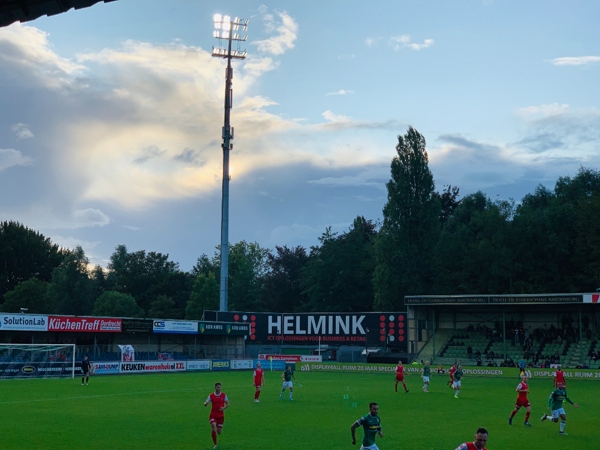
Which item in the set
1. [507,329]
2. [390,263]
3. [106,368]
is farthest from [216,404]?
[390,263]

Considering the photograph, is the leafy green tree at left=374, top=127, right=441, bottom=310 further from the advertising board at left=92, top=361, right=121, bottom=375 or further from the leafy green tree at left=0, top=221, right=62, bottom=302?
the leafy green tree at left=0, top=221, right=62, bottom=302

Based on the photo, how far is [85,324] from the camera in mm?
54656

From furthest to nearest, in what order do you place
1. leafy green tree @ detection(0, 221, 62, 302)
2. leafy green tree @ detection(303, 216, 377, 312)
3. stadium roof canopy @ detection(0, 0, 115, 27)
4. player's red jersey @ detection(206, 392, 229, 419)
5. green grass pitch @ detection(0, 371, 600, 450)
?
leafy green tree @ detection(0, 221, 62, 302)
leafy green tree @ detection(303, 216, 377, 312)
green grass pitch @ detection(0, 371, 600, 450)
player's red jersey @ detection(206, 392, 229, 419)
stadium roof canopy @ detection(0, 0, 115, 27)

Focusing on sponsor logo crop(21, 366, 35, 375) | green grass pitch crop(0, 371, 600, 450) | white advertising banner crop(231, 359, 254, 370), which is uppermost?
green grass pitch crop(0, 371, 600, 450)

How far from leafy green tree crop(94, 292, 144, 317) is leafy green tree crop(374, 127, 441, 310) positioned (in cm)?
4686

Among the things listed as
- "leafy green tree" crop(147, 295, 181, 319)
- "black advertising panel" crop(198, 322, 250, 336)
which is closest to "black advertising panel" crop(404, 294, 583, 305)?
"black advertising panel" crop(198, 322, 250, 336)

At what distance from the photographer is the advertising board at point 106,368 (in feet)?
173

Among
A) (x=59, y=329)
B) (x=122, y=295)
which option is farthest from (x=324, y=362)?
(x=122, y=295)

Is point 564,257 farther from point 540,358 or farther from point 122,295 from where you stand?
point 122,295

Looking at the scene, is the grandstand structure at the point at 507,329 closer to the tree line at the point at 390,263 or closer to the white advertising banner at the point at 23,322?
the tree line at the point at 390,263

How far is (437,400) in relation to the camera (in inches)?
1298

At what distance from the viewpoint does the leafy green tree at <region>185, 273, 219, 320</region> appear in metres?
105

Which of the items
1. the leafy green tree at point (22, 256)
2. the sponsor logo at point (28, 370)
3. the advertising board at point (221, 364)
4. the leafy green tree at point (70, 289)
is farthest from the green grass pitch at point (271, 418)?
the leafy green tree at point (22, 256)

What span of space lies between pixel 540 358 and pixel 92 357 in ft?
144
